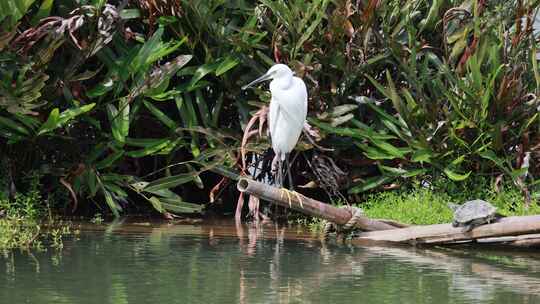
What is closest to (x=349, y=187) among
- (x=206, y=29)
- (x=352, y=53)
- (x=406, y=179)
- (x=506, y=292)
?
(x=406, y=179)

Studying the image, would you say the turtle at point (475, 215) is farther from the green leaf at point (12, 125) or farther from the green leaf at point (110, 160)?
the green leaf at point (12, 125)

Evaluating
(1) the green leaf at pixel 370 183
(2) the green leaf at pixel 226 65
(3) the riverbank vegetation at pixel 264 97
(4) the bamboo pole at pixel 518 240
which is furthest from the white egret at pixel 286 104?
(4) the bamboo pole at pixel 518 240

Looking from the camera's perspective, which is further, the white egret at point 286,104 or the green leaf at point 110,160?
the green leaf at point 110,160

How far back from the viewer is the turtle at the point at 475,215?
9.12m

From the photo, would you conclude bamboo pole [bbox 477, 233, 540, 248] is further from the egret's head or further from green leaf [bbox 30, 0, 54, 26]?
green leaf [bbox 30, 0, 54, 26]

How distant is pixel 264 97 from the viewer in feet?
38.2

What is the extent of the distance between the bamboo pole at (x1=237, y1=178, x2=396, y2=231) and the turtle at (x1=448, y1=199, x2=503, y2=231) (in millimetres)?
854

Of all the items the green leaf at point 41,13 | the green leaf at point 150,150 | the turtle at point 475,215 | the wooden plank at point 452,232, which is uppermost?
the green leaf at point 41,13

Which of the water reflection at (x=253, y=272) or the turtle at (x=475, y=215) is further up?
the turtle at (x=475, y=215)

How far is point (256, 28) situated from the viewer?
11922mm

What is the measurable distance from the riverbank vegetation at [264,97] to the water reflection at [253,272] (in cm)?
143

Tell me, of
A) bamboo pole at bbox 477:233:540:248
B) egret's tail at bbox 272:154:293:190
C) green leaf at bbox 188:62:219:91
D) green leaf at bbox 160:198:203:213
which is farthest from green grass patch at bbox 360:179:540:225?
green leaf at bbox 188:62:219:91

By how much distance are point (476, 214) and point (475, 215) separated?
0.04 feet

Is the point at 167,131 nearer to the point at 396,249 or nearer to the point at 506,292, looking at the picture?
the point at 396,249
